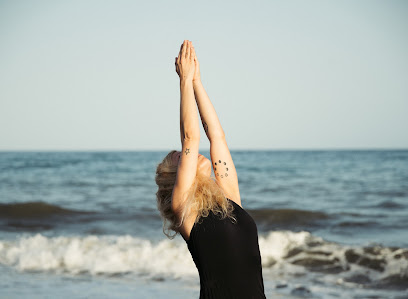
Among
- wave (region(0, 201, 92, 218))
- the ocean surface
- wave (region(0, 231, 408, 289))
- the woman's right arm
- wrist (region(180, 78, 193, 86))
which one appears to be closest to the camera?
wrist (region(180, 78, 193, 86))

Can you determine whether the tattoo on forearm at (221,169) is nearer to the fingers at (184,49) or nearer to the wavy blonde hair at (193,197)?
the wavy blonde hair at (193,197)

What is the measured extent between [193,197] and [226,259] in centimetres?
38

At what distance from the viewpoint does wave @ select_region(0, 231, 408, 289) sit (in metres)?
8.61

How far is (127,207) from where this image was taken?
16156 mm

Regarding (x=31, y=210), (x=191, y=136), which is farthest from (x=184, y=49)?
(x=31, y=210)

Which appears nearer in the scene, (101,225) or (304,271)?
(304,271)

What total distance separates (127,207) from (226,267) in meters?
13.7

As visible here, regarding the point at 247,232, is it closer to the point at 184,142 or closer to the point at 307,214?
the point at 184,142

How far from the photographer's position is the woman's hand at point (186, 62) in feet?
9.48

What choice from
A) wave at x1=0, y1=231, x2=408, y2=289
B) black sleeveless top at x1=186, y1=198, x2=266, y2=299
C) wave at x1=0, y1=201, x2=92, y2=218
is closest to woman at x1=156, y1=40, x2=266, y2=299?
black sleeveless top at x1=186, y1=198, x2=266, y2=299

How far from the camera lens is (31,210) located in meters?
15.8

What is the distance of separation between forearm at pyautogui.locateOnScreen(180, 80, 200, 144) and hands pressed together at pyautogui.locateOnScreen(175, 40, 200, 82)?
0.14 feet

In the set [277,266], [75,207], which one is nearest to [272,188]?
[75,207]

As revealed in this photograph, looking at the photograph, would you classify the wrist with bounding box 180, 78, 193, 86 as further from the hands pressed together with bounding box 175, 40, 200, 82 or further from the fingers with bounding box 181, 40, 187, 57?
the fingers with bounding box 181, 40, 187, 57
